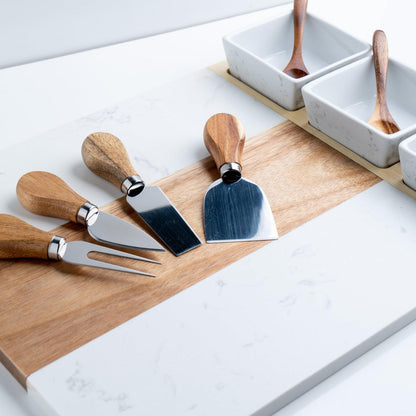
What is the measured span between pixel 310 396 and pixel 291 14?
26.5 inches

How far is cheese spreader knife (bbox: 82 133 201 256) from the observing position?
2.65 ft

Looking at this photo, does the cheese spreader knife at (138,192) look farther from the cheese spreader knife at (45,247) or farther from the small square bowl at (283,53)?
the small square bowl at (283,53)

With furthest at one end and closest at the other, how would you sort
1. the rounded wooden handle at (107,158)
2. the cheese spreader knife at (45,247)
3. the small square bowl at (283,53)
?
the small square bowl at (283,53), the rounded wooden handle at (107,158), the cheese spreader knife at (45,247)

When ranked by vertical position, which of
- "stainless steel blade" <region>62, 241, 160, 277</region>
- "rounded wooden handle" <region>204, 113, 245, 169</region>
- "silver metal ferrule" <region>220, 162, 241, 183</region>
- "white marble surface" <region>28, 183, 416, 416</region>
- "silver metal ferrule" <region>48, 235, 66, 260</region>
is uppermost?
"silver metal ferrule" <region>48, 235, 66, 260</region>

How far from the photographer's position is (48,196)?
827 millimetres

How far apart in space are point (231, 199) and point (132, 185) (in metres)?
0.13

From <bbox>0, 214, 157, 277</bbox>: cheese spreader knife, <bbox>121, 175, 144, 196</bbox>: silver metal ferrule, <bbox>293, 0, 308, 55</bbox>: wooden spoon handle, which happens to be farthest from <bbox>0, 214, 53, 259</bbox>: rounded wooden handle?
<bbox>293, 0, 308, 55</bbox>: wooden spoon handle

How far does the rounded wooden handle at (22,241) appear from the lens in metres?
0.77

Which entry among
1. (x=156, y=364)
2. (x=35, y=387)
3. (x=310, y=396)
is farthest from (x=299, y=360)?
(x=35, y=387)

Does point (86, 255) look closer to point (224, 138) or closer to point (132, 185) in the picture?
point (132, 185)

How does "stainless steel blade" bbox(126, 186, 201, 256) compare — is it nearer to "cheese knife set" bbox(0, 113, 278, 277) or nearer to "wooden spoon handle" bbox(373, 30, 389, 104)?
"cheese knife set" bbox(0, 113, 278, 277)

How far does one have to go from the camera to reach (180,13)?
1354 millimetres

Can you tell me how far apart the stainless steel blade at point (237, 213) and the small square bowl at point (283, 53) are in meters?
0.21

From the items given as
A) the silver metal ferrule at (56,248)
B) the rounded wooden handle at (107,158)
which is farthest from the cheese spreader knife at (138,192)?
the silver metal ferrule at (56,248)
